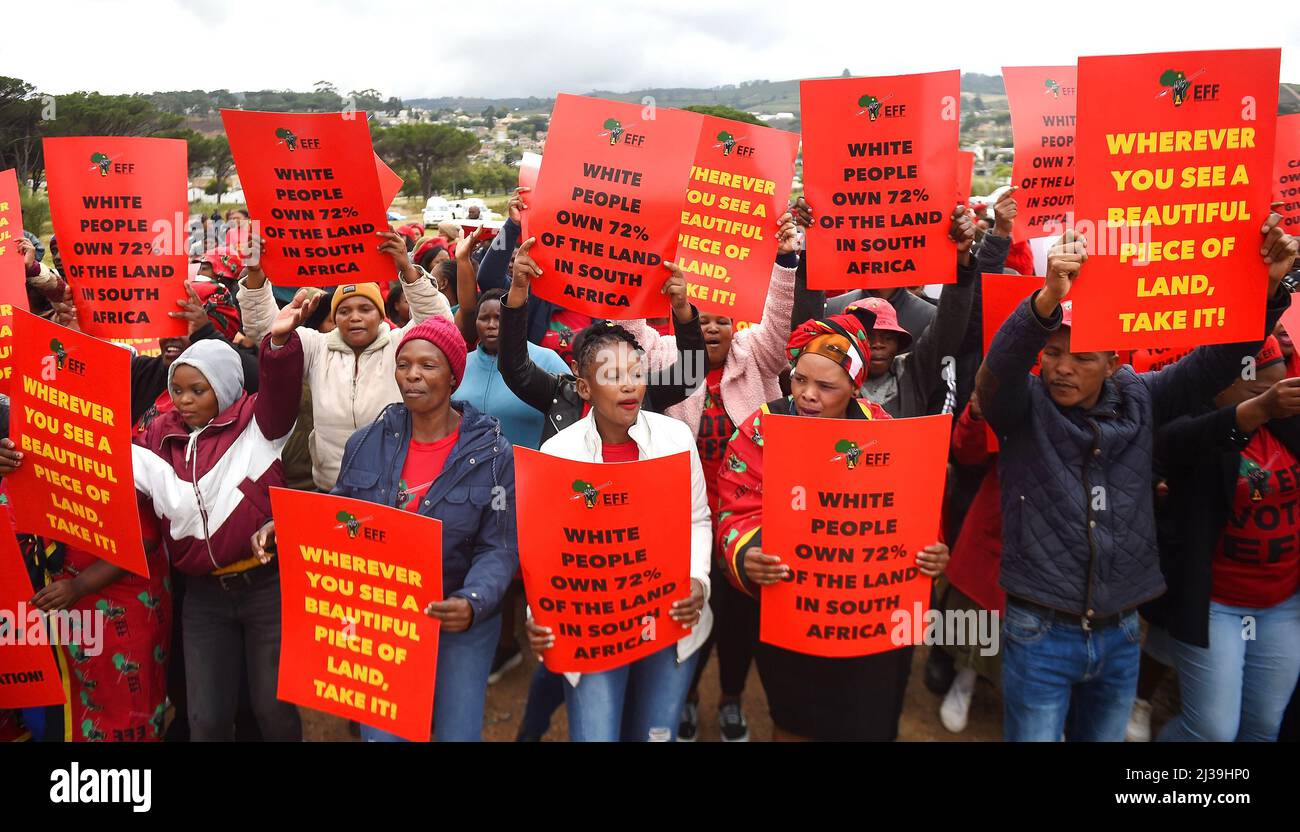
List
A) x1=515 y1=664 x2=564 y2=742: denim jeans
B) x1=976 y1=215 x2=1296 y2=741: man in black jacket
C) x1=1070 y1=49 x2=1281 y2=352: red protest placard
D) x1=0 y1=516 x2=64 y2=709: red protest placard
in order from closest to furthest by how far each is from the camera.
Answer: x1=1070 y1=49 x2=1281 y2=352: red protest placard < x1=976 y1=215 x2=1296 y2=741: man in black jacket < x1=0 y1=516 x2=64 y2=709: red protest placard < x1=515 y1=664 x2=564 y2=742: denim jeans

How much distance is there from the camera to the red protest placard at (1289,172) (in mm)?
4527

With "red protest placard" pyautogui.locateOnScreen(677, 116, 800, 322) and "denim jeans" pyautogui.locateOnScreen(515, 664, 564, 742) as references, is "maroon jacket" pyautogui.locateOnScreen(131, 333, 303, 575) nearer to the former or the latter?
"denim jeans" pyautogui.locateOnScreen(515, 664, 564, 742)

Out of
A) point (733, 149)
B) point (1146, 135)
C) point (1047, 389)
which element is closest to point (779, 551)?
point (1047, 389)

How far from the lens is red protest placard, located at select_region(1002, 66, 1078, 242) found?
499cm

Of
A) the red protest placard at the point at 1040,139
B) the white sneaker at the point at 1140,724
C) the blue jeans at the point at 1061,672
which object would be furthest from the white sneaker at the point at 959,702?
the red protest placard at the point at 1040,139

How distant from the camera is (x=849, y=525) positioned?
2.96m

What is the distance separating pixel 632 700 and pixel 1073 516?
1.92 meters

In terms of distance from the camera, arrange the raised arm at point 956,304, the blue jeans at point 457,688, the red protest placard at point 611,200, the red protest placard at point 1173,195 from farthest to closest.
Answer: the raised arm at point 956,304
the red protest placard at point 611,200
the blue jeans at point 457,688
the red protest placard at point 1173,195

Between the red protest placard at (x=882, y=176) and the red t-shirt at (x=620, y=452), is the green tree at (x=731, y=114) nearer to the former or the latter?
the red protest placard at (x=882, y=176)

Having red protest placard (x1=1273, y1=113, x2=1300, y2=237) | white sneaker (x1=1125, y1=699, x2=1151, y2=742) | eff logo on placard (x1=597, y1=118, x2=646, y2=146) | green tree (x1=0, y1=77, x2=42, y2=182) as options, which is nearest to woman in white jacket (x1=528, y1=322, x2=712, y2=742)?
eff logo on placard (x1=597, y1=118, x2=646, y2=146)

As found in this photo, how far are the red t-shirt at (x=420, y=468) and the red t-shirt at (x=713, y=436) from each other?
1382mm

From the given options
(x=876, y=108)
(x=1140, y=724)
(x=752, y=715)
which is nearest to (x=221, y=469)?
(x=752, y=715)

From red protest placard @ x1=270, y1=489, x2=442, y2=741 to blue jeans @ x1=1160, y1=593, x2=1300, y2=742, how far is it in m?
3.34
